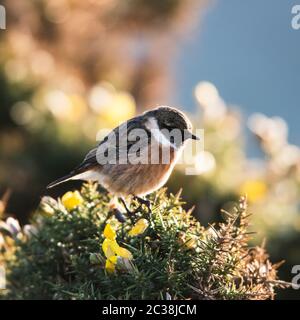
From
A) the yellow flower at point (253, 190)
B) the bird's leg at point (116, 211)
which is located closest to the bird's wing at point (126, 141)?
the bird's leg at point (116, 211)

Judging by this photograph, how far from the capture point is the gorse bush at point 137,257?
3.28 ft

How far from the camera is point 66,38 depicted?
13.8ft

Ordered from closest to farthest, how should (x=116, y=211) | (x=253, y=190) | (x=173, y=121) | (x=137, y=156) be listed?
(x=116, y=211), (x=173, y=121), (x=137, y=156), (x=253, y=190)

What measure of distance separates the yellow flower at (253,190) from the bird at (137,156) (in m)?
0.73

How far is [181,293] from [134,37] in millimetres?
3581

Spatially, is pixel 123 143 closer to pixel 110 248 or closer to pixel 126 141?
pixel 126 141

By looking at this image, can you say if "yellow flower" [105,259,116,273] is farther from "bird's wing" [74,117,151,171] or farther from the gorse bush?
"bird's wing" [74,117,151,171]

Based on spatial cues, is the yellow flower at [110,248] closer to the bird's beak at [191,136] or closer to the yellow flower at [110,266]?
the yellow flower at [110,266]

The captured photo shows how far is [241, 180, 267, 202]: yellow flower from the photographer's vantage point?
2.35 meters

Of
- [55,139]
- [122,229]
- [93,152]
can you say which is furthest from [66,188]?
[122,229]

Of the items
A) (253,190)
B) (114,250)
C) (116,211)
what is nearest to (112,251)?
(114,250)

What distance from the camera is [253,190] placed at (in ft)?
7.75

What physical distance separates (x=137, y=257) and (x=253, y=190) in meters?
1.39

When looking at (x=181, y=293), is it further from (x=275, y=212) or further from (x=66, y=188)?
(x=66, y=188)
